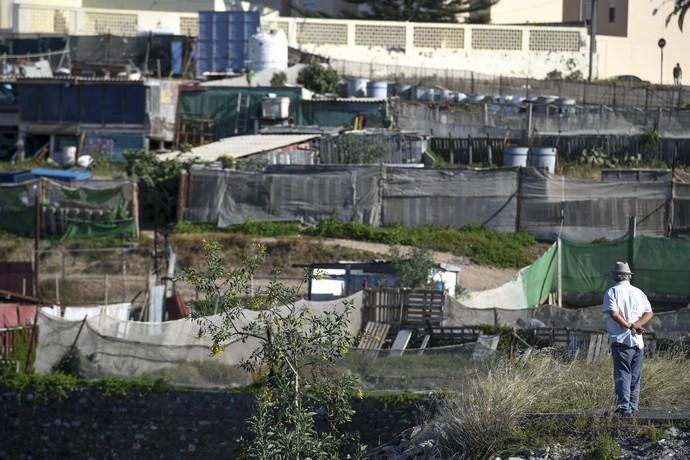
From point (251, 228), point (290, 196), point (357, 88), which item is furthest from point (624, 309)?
point (357, 88)

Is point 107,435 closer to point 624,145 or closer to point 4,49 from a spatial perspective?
point 624,145

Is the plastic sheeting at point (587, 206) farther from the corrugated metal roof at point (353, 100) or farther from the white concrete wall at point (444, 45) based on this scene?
the white concrete wall at point (444, 45)

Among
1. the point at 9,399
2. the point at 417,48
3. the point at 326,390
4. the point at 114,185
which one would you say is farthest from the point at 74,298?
the point at 417,48

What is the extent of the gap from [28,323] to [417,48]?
2653cm

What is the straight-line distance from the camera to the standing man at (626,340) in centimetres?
1112

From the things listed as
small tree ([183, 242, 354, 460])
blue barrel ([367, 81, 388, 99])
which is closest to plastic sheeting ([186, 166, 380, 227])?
blue barrel ([367, 81, 388, 99])

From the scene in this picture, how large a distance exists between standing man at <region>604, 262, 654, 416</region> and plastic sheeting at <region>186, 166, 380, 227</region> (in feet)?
53.1

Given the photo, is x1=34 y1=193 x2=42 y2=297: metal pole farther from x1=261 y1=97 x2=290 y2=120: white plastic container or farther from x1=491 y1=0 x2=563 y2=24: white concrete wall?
x1=491 y1=0 x2=563 y2=24: white concrete wall

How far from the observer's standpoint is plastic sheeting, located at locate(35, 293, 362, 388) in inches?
674

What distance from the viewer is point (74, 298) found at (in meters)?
23.8

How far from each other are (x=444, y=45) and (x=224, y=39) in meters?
7.55

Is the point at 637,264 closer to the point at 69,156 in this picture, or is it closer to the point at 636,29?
the point at 69,156

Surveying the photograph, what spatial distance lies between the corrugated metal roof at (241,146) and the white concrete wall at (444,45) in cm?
1016

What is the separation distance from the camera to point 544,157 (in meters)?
30.4
